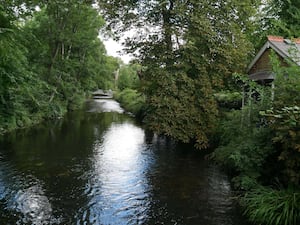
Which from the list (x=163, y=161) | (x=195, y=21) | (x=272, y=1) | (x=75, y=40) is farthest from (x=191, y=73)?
(x=75, y=40)

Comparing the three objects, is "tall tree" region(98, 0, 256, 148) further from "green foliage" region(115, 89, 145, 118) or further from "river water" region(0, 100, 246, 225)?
"green foliage" region(115, 89, 145, 118)

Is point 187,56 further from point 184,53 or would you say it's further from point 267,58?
point 267,58

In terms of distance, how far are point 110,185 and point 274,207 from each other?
4295 mm

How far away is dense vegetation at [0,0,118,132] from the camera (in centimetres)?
1305

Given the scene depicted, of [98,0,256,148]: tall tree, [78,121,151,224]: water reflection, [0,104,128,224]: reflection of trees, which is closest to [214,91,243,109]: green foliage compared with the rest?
[98,0,256,148]: tall tree

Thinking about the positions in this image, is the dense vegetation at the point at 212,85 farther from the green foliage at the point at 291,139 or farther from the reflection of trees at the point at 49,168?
the reflection of trees at the point at 49,168

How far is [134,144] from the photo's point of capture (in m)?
13.9

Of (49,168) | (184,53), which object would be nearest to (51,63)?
(184,53)

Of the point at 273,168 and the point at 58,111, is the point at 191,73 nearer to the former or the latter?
the point at 273,168

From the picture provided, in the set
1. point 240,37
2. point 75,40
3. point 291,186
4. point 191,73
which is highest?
point 75,40

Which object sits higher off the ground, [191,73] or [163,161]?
[191,73]

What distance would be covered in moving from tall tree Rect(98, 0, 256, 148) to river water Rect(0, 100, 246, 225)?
165cm

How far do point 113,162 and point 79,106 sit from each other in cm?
2349

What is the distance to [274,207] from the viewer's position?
18.3 ft
